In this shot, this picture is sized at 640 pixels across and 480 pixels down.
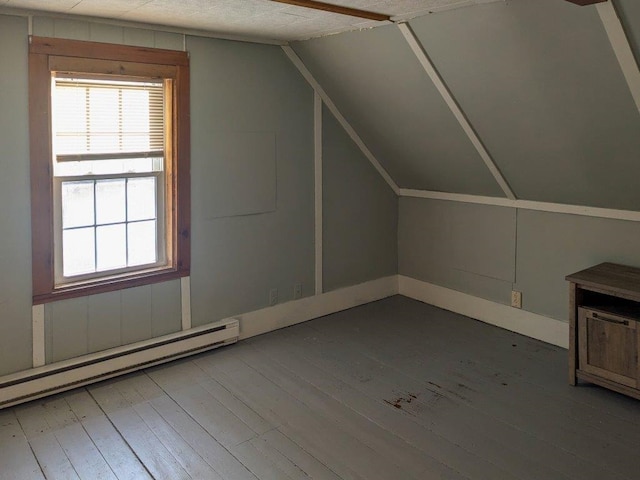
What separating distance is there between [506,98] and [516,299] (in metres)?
1.68

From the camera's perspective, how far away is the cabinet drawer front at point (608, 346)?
3.23 metres

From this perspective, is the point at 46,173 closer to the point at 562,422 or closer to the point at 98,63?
the point at 98,63

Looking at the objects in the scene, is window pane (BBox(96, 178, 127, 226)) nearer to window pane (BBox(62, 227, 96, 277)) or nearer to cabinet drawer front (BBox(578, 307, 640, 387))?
window pane (BBox(62, 227, 96, 277))

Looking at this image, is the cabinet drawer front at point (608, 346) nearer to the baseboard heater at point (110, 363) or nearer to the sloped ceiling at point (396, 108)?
the sloped ceiling at point (396, 108)

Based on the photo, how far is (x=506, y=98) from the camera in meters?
3.42

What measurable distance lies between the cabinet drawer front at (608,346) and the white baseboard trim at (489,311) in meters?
0.71

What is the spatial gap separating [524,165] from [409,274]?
5.69 feet

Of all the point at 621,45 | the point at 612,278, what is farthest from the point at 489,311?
the point at 621,45

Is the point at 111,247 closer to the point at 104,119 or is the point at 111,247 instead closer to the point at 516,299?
the point at 104,119

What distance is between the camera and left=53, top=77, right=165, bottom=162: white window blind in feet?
11.1

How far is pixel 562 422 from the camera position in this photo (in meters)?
3.12

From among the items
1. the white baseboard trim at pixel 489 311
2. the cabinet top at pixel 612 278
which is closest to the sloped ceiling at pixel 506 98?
the cabinet top at pixel 612 278

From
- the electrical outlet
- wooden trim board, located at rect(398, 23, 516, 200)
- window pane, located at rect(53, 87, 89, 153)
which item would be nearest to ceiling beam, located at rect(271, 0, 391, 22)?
wooden trim board, located at rect(398, 23, 516, 200)

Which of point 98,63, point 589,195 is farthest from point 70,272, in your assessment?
point 589,195
